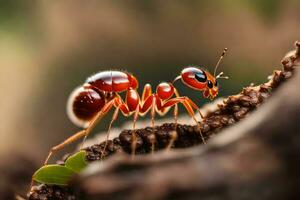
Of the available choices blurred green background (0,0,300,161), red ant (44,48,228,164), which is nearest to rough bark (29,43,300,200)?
red ant (44,48,228,164)

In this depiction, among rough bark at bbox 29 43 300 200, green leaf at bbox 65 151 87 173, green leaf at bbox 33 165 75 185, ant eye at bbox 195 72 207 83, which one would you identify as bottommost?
rough bark at bbox 29 43 300 200

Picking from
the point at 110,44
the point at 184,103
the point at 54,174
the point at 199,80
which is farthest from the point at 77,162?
the point at 110,44

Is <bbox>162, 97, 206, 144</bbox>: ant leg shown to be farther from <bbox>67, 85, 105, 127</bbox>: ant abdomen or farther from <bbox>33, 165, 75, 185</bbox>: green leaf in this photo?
<bbox>33, 165, 75, 185</bbox>: green leaf

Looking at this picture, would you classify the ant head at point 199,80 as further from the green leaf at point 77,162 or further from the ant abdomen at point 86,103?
the green leaf at point 77,162

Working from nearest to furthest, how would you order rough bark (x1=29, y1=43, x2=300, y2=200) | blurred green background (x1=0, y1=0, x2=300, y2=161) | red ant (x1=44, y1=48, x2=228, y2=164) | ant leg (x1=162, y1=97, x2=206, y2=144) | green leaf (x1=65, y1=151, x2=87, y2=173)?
rough bark (x1=29, y1=43, x2=300, y2=200)
green leaf (x1=65, y1=151, x2=87, y2=173)
ant leg (x1=162, y1=97, x2=206, y2=144)
red ant (x1=44, y1=48, x2=228, y2=164)
blurred green background (x1=0, y1=0, x2=300, y2=161)

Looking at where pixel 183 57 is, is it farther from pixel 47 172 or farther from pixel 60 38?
pixel 47 172

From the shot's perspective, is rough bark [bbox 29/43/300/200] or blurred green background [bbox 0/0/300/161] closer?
rough bark [bbox 29/43/300/200]

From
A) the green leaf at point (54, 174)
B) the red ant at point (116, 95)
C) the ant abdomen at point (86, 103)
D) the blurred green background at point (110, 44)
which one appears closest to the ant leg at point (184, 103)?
the red ant at point (116, 95)
